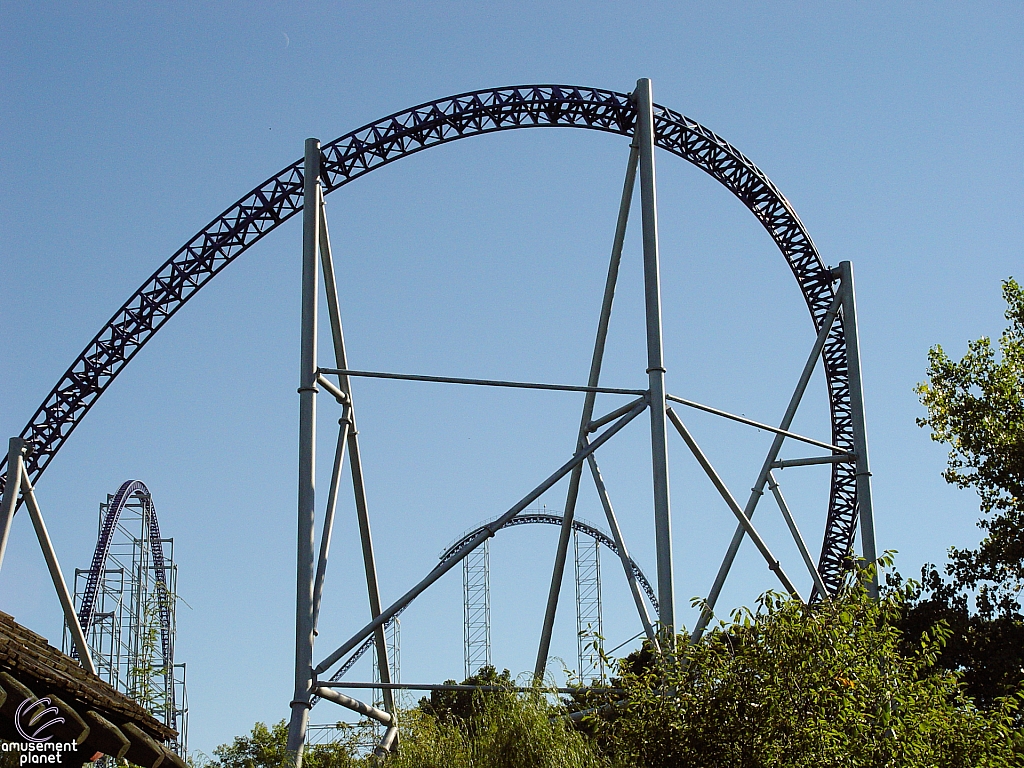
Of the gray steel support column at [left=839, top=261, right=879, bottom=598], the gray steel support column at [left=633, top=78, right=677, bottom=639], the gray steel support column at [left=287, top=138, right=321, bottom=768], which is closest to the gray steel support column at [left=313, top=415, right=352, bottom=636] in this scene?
the gray steel support column at [left=287, top=138, right=321, bottom=768]

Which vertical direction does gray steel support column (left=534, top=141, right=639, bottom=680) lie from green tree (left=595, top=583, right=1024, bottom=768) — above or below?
above

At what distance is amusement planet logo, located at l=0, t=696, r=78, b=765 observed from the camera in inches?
236

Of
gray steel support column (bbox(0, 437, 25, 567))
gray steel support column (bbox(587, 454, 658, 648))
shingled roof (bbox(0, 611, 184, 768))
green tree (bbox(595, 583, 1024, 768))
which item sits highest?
gray steel support column (bbox(0, 437, 25, 567))

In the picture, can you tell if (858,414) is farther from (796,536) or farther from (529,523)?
(529,523)

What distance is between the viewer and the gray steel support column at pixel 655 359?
11.5 meters

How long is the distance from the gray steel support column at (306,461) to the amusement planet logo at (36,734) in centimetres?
464

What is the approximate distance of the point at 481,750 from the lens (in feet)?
29.4

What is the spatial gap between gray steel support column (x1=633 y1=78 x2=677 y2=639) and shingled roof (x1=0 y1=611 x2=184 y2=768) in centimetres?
473

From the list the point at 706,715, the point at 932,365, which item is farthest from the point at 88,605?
the point at 706,715

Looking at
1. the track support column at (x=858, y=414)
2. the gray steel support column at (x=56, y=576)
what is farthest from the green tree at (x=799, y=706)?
the gray steel support column at (x=56, y=576)

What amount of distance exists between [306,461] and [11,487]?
4236 mm

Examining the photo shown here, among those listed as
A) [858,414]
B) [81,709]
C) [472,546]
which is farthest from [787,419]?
[81,709]

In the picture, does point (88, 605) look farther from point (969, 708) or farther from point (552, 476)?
point (969, 708)

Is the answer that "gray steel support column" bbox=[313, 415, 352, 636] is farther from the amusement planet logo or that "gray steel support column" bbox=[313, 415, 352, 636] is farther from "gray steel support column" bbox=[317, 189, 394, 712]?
the amusement planet logo
